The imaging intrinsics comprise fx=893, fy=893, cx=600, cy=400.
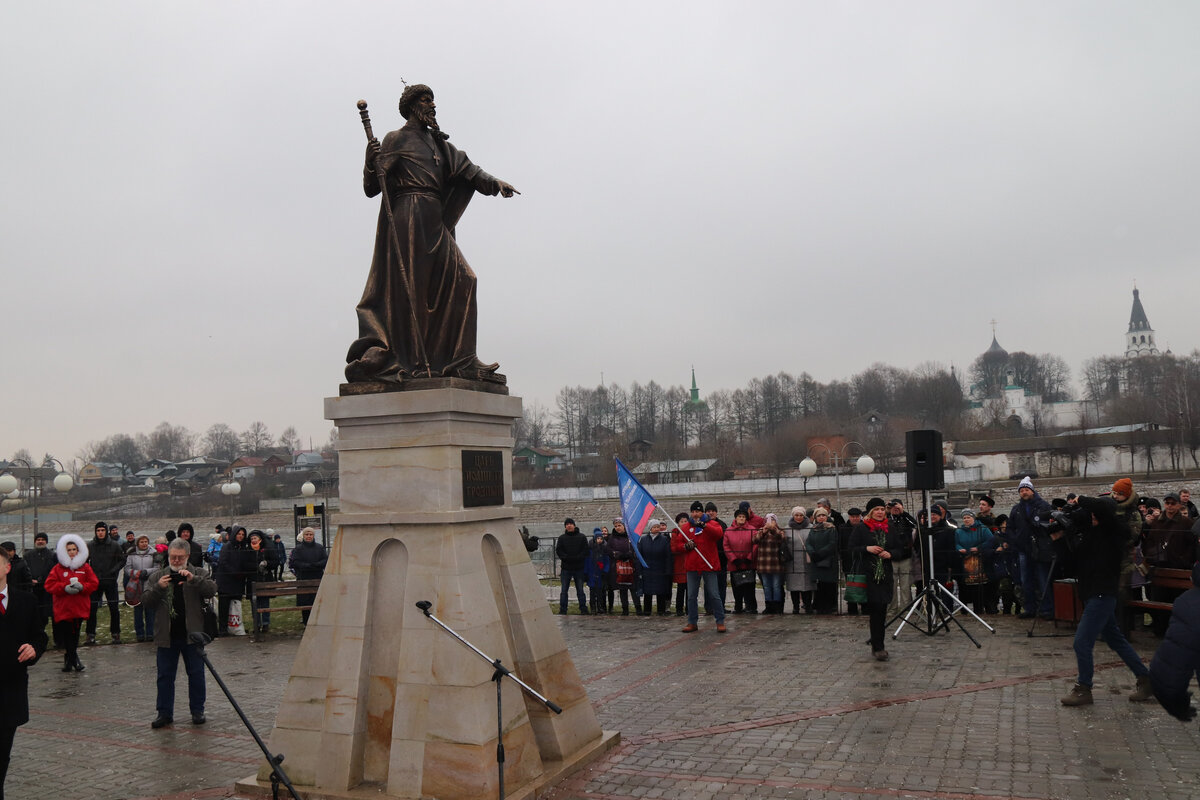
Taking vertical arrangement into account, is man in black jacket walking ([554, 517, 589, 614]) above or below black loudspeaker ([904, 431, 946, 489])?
below

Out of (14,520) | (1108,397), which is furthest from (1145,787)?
(1108,397)

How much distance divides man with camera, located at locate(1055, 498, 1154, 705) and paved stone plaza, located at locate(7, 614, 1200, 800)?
22cm

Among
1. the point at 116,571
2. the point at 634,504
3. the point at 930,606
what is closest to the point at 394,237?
the point at 634,504

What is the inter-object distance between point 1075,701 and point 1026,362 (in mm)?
135782

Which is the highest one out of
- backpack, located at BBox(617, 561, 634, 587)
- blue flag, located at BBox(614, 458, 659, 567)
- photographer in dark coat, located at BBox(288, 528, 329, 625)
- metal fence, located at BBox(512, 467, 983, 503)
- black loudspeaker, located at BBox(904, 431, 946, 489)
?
black loudspeaker, located at BBox(904, 431, 946, 489)

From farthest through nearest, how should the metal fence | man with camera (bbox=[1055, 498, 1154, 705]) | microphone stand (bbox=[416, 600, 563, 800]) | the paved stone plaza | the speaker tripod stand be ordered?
the metal fence < the speaker tripod stand < man with camera (bbox=[1055, 498, 1154, 705]) < the paved stone plaza < microphone stand (bbox=[416, 600, 563, 800])

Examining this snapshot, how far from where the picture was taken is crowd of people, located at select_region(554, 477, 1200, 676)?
34.6 ft

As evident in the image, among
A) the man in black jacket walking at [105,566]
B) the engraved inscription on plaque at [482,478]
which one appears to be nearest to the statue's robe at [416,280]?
the engraved inscription on plaque at [482,478]

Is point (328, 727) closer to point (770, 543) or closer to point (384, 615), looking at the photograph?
point (384, 615)

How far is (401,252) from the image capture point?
696 cm

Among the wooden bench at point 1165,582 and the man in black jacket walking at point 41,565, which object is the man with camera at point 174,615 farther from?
the wooden bench at point 1165,582

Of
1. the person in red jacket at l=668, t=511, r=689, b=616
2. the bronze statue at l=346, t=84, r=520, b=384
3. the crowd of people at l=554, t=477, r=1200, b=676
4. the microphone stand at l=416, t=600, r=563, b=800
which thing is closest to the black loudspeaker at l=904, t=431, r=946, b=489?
the crowd of people at l=554, t=477, r=1200, b=676

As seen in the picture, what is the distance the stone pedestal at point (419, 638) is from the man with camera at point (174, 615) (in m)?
2.67

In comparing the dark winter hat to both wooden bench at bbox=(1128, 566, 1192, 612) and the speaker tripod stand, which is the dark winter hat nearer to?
the speaker tripod stand
